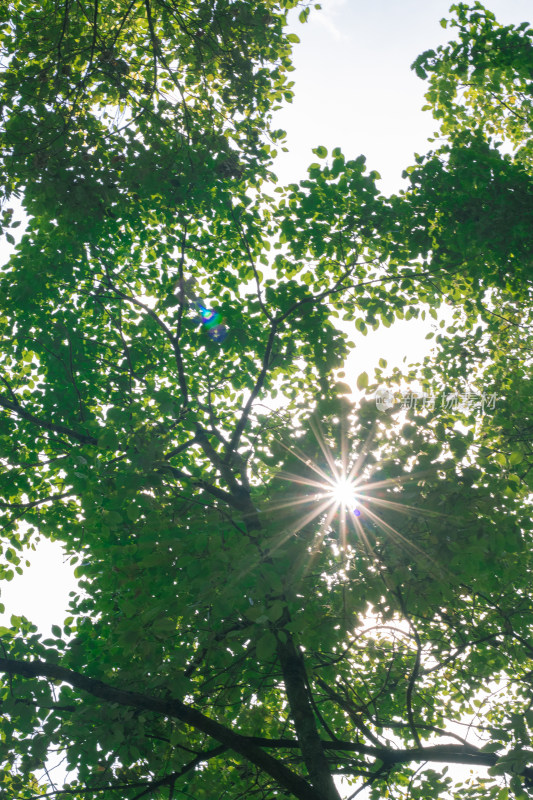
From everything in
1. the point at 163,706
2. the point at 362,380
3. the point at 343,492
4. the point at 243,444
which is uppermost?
the point at 243,444

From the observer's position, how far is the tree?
330cm

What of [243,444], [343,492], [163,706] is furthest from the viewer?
[243,444]

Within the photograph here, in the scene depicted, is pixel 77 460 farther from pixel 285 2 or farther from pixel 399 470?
pixel 285 2

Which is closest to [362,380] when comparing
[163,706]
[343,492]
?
[343,492]

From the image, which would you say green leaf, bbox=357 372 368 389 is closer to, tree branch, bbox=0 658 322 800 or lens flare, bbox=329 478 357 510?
lens flare, bbox=329 478 357 510

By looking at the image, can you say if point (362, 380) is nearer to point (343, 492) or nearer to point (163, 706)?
point (343, 492)

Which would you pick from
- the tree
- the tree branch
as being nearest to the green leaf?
the tree

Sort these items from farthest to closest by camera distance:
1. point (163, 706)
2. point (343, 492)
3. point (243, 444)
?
1. point (243, 444)
2. point (343, 492)
3. point (163, 706)

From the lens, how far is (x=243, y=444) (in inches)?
265

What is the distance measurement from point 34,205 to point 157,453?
13.5ft

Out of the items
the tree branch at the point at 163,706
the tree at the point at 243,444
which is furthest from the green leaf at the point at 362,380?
the tree branch at the point at 163,706

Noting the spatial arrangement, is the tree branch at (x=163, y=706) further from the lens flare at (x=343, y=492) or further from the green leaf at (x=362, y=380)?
the green leaf at (x=362, y=380)

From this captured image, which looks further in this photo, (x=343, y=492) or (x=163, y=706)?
(x=343, y=492)

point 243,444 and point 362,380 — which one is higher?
point 243,444
